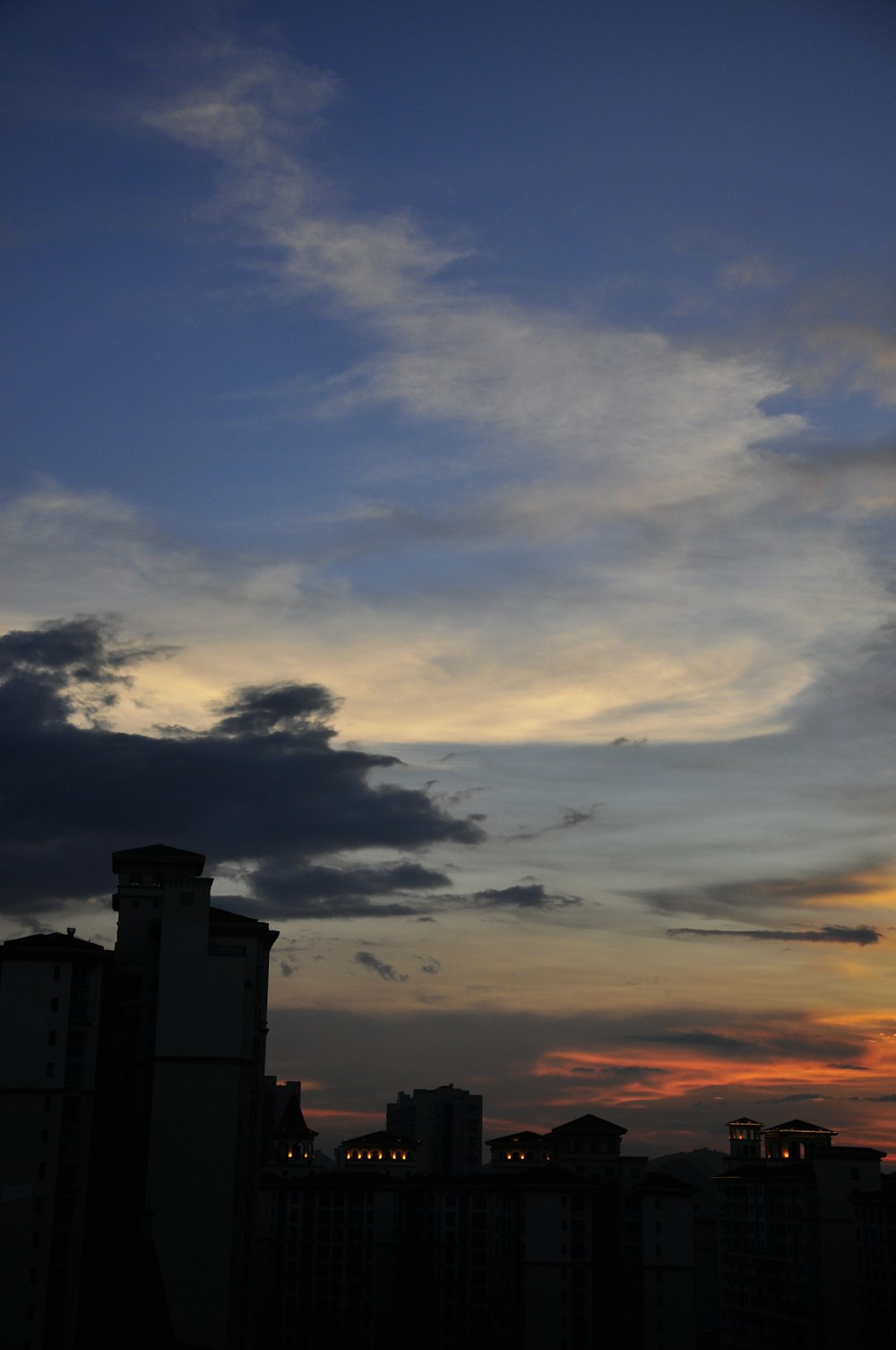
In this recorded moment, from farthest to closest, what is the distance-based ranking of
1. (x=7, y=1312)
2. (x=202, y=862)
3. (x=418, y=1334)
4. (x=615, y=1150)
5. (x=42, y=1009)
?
(x=418, y=1334), (x=615, y=1150), (x=202, y=862), (x=42, y=1009), (x=7, y=1312)

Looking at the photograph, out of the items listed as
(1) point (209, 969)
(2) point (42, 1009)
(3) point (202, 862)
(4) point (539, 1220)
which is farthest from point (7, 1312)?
(4) point (539, 1220)

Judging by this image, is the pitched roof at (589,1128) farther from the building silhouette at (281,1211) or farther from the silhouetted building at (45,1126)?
the silhouetted building at (45,1126)

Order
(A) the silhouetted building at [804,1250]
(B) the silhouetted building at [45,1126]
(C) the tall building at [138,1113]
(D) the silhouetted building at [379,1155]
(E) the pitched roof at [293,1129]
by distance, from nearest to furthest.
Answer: (B) the silhouetted building at [45,1126] < (C) the tall building at [138,1113] < (A) the silhouetted building at [804,1250] < (D) the silhouetted building at [379,1155] < (E) the pitched roof at [293,1129]

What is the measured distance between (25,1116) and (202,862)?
2281 cm

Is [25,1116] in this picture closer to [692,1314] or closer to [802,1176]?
[692,1314]

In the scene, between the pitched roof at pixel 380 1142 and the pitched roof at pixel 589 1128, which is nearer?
the pitched roof at pixel 589 1128

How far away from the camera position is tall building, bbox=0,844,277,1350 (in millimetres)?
85875

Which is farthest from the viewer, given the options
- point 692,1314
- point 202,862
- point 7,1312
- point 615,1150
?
point 615,1150

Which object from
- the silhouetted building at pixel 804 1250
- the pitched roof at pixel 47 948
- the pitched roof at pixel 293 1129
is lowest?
the silhouetted building at pixel 804 1250

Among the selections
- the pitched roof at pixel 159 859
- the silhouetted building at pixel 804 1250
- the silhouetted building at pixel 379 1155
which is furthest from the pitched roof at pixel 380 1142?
the pitched roof at pixel 159 859

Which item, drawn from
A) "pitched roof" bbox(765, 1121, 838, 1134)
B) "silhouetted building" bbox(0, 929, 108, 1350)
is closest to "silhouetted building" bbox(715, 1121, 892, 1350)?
"pitched roof" bbox(765, 1121, 838, 1134)

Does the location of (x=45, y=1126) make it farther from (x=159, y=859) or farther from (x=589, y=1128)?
(x=589, y=1128)

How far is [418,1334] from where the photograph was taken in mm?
145125

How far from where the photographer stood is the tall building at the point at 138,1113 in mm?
85875
